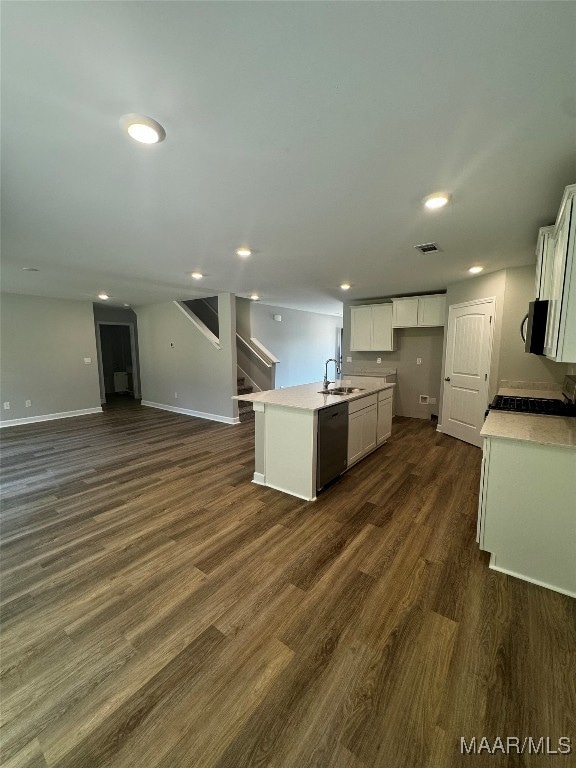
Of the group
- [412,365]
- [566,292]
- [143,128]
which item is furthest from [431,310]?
[143,128]

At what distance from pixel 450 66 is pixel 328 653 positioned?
2.40 m

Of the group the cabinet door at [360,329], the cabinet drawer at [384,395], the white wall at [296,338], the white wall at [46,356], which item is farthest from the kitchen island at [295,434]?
the white wall at [46,356]

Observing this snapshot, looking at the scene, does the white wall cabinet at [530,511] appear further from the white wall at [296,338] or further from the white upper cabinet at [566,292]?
the white wall at [296,338]

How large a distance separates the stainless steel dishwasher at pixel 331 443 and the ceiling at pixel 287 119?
1630 mm

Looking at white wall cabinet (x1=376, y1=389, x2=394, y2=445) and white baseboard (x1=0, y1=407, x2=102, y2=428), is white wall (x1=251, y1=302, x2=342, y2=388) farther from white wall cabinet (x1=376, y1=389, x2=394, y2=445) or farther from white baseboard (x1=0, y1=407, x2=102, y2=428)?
white baseboard (x1=0, y1=407, x2=102, y2=428)

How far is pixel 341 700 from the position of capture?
117 centimetres

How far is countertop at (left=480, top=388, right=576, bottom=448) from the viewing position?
1.71m

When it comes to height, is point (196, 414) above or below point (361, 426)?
below

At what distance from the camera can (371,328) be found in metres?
5.69

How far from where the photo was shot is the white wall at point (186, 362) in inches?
211

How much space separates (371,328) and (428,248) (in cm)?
289

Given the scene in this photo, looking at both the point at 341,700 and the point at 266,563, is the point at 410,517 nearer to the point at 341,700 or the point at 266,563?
the point at 266,563

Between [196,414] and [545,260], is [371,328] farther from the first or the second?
[196,414]

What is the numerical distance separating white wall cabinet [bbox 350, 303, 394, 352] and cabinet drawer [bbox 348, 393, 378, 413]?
211cm
